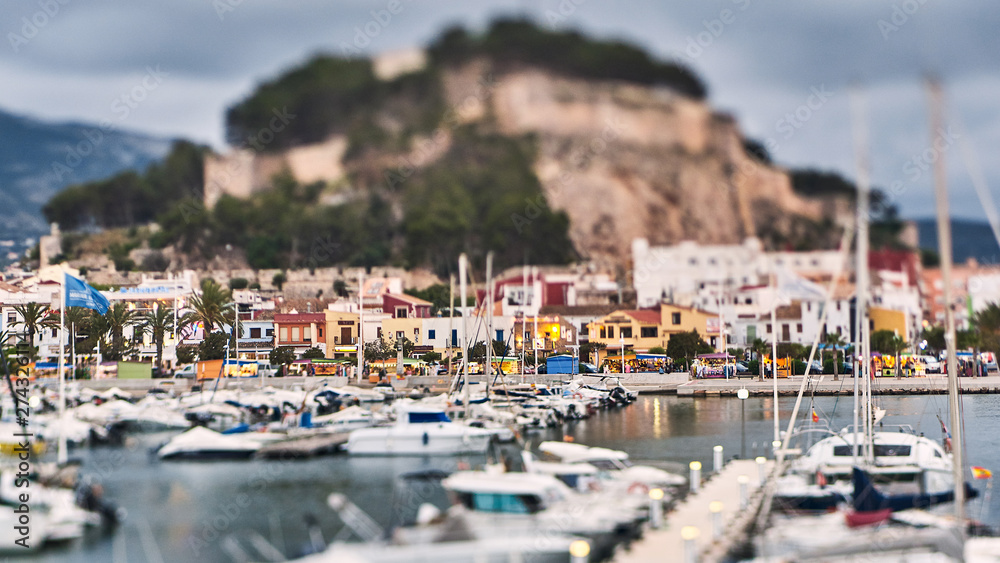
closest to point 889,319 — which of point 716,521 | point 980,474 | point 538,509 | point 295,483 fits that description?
point 980,474

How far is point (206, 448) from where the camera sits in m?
21.6

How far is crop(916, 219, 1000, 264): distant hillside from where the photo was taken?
152ft

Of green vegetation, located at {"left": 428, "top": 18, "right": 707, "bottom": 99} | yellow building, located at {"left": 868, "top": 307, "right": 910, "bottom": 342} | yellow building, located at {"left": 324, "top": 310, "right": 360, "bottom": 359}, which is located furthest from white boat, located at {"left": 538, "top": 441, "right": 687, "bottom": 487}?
green vegetation, located at {"left": 428, "top": 18, "right": 707, "bottom": 99}

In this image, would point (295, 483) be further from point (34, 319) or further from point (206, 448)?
point (34, 319)

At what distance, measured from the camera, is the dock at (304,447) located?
21719mm

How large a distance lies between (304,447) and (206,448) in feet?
6.29

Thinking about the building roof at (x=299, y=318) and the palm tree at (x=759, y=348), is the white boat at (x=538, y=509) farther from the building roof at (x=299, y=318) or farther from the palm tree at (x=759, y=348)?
the building roof at (x=299, y=318)

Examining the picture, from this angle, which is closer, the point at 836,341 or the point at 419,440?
the point at 419,440

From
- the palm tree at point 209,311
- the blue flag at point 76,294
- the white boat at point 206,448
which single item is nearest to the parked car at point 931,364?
the palm tree at point 209,311

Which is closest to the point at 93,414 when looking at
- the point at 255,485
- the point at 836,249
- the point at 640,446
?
the point at 255,485

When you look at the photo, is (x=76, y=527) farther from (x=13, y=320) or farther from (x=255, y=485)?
(x=13, y=320)

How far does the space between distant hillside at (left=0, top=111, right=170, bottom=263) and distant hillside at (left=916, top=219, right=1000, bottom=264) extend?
68118 millimetres

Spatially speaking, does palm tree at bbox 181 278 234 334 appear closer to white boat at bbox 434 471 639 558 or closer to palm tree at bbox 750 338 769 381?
palm tree at bbox 750 338 769 381

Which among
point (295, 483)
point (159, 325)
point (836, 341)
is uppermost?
point (159, 325)
